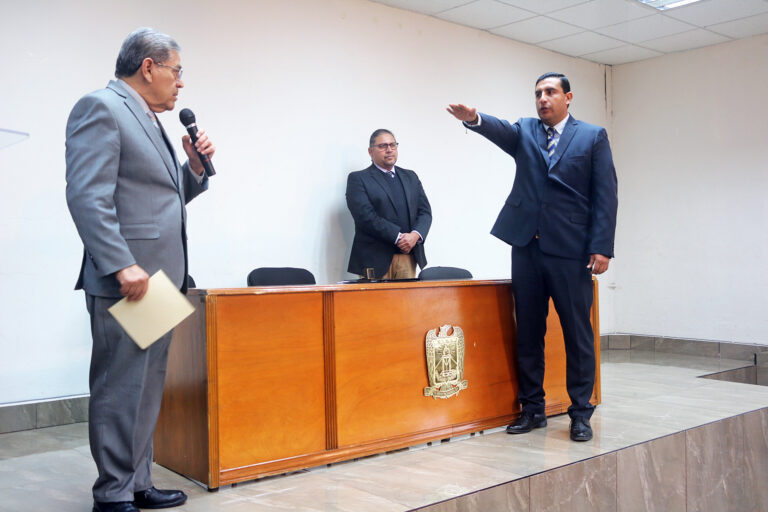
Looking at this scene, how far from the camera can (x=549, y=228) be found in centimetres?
314

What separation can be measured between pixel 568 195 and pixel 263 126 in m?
2.43

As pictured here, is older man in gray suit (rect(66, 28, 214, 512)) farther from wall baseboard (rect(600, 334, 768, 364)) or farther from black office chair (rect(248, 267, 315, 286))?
wall baseboard (rect(600, 334, 768, 364))

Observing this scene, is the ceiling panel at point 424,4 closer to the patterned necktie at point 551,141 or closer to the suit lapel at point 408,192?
the suit lapel at point 408,192

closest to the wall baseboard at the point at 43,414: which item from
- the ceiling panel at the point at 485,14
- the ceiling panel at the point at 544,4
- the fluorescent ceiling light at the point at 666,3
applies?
the ceiling panel at the point at 485,14

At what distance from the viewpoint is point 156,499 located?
7.43 ft

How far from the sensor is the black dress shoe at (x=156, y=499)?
2262mm

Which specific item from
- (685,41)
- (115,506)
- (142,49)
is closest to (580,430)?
(115,506)

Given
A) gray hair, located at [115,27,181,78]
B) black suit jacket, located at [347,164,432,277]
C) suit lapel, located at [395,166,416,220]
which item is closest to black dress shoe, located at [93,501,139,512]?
gray hair, located at [115,27,181,78]

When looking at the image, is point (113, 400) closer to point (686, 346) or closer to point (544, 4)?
point (544, 4)

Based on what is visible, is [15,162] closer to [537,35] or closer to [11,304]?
[11,304]

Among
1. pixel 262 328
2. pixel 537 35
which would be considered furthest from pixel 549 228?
pixel 537 35

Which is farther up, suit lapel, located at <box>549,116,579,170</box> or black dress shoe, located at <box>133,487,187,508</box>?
suit lapel, located at <box>549,116,579,170</box>

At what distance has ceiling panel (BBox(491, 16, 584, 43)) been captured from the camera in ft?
19.4

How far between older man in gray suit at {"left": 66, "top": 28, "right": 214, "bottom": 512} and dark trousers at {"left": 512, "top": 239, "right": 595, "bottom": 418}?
1.66 meters
